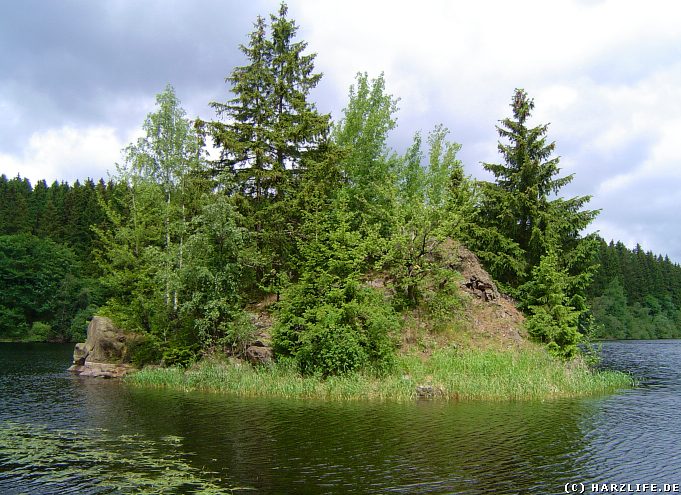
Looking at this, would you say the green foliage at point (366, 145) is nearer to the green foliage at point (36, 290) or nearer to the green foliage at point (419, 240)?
the green foliage at point (419, 240)

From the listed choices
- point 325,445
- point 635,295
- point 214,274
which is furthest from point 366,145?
point 635,295

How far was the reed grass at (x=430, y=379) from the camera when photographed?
85.1ft

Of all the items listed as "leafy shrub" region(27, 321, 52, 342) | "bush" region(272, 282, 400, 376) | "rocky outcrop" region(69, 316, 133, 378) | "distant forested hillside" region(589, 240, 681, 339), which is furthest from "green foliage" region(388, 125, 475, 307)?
"distant forested hillside" region(589, 240, 681, 339)

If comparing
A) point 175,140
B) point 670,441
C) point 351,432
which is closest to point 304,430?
point 351,432

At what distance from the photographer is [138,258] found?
39000 millimetres

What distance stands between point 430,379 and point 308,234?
496 inches

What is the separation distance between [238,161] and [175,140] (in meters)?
7.59

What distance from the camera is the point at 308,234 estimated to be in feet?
112

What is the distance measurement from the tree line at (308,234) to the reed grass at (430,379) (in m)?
1.30

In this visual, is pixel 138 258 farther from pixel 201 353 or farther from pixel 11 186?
pixel 11 186

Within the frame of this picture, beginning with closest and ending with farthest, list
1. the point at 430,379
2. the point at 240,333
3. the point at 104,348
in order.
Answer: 1. the point at 430,379
2. the point at 240,333
3. the point at 104,348

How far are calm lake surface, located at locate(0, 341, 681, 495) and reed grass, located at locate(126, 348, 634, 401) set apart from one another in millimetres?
1594

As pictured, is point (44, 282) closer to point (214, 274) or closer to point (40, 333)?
point (40, 333)

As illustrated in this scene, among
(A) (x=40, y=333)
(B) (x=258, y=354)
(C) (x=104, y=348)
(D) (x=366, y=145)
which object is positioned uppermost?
(D) (x=366, y=145)
